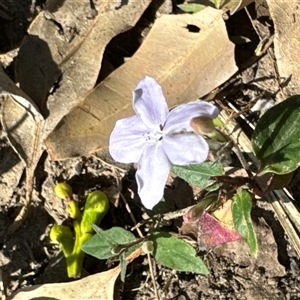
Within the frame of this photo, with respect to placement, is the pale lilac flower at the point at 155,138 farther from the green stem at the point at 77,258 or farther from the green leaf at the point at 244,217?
the green stem at the point at 77,258

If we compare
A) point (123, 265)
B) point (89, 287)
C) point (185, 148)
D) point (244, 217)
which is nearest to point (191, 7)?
point (185, 148)

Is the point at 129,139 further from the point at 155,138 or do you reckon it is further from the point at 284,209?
the point at 284,209

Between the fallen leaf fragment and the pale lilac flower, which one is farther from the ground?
the pale lilac flower

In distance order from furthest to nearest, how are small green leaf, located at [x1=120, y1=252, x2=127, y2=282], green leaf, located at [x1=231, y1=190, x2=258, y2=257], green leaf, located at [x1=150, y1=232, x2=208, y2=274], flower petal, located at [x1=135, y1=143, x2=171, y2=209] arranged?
green leaf, located at [x1=150, y1=232, x2=208, y2=274]
small green leaf, located at [x1=120, y1=252, x2=127, y2=282]
green leaf, located at [x1=231, y1=190, x2=258, y2=257]
flower petal, located at [x1=135, y1=143, x2=171, y2=209]

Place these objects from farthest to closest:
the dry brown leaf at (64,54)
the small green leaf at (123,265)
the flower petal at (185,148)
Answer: the dry brown leaf at (64,54)
the small green leaf at (123,265)
the flower petal at (185,148)

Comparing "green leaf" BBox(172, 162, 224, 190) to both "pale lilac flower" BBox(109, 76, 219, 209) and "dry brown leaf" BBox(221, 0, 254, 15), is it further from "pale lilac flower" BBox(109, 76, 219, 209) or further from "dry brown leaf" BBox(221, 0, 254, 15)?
"dry brown leaf" BBox(221, 0, 254, 15)

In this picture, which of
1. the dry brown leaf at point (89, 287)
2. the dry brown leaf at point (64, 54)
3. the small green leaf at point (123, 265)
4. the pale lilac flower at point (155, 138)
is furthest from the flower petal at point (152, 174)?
the dry brown leaf at point (64, 54)

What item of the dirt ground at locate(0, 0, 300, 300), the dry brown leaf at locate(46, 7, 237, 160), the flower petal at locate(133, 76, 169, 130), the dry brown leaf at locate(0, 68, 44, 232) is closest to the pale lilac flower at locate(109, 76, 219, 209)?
the flower petal at locate(133, 76, 169, 130)

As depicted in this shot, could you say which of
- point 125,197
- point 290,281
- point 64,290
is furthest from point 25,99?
point 290,281
